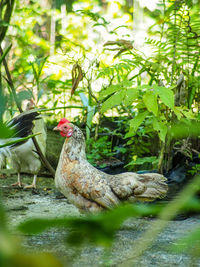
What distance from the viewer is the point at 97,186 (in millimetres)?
2244

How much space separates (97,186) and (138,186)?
10.9 inches

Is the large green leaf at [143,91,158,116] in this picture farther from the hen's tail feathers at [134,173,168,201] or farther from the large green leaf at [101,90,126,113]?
the hen's tail feathers at [134,173,168,201]

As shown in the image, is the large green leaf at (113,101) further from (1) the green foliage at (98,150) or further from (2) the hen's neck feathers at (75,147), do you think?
(1) the green foliage at (98,150)

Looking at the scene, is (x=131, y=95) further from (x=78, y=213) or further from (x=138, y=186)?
(x=78, y=213)

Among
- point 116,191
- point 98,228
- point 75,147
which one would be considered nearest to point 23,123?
point 75,147

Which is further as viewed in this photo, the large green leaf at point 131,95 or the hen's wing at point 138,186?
the hen's wing at point 138,186

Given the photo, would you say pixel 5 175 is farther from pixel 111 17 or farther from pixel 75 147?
pixel 111 17

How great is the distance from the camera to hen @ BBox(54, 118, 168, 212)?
223 cm

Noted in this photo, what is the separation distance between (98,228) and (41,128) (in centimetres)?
343

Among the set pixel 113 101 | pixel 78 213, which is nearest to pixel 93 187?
pixel 78 213

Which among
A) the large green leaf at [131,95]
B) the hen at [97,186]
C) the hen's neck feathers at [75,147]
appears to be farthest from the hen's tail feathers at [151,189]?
the large green leaf at [131,95]

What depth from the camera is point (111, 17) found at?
534 cm

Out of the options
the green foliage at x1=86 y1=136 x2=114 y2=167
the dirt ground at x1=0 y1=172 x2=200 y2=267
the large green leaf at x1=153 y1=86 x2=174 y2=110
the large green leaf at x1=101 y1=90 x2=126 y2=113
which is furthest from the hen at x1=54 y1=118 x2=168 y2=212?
the green foliage at x1=86 y1=136 x2=114 y2=167

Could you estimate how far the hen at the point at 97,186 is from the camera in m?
2.23
